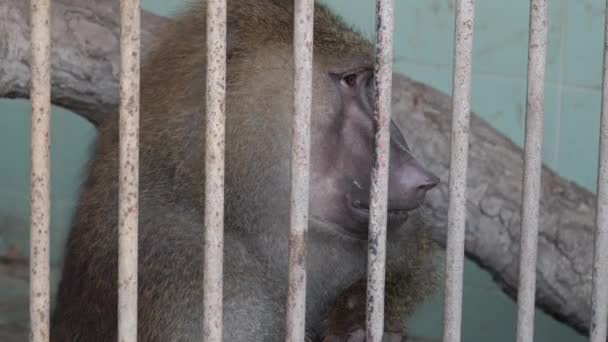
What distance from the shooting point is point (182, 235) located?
2451 millimetres

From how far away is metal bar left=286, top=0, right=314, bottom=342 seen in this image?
1975 mm

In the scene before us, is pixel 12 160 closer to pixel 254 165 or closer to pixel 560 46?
pixel 560 46

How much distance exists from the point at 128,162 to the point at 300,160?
1.02ft

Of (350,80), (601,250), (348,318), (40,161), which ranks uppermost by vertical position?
(350,80)

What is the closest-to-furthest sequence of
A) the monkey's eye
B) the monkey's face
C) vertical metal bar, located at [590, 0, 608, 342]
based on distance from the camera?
vertical metal bar, located at [590, 0, 608, 342]
the monkey's face
the monkey's eye

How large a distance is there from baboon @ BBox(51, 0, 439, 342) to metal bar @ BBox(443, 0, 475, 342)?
31 centimetres

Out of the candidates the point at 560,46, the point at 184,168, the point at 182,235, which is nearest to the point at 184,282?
the point at 182,235

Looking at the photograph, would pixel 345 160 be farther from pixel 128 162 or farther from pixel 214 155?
pixel 128 162

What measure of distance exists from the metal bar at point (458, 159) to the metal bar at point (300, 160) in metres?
0.30

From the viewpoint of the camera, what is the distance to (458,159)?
7.10 ft

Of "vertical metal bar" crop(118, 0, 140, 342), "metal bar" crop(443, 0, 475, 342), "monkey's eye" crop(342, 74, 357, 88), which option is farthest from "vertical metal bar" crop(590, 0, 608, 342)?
"vertical metal bar" crop(118, 0, 140, 342)

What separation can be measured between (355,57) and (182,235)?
64 centimetres

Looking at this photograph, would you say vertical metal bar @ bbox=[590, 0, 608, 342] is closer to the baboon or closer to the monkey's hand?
the baboon

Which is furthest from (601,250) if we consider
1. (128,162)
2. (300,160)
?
(128,162)
